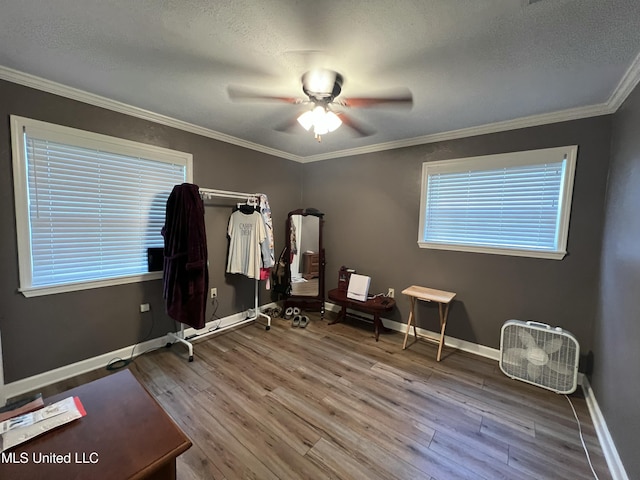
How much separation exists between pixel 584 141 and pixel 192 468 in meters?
3.77

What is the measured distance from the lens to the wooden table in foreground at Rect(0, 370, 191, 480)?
0.80 m

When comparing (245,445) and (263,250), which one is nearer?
(245,445)

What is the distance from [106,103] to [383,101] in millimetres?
2409

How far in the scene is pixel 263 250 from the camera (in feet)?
10.8

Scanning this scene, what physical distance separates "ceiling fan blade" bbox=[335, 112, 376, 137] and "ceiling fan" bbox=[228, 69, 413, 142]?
0.15m

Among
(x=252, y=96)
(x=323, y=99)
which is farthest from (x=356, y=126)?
(x=252, y=96)

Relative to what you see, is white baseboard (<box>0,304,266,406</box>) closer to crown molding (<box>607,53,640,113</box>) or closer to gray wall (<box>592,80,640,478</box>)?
gray wall (<box>592,80,640,478</box>)

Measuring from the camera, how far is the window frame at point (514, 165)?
2.34 m

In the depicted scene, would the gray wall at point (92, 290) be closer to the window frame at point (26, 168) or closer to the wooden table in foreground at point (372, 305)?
the window frame at point (26, 168)

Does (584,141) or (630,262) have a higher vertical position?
(584,141)

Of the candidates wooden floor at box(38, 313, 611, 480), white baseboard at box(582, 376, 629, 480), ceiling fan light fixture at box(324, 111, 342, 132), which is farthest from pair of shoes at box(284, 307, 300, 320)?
white baseboard at box(582, 376, 629, 480)

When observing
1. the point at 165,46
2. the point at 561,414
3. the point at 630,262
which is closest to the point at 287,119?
the point at 165,46

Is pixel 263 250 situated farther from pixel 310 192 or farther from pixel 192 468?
pixel 192 468

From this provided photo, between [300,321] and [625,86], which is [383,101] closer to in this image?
[625,86]
